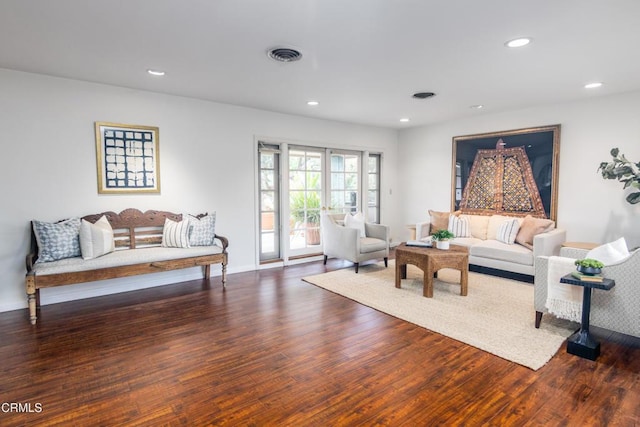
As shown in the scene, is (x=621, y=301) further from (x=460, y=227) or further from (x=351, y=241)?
(x=351, y=241)

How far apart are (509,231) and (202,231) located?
4.15m

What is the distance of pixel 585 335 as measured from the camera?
2684mm

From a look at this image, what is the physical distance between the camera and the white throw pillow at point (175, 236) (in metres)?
4.33

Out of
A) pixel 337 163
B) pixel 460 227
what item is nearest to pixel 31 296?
pixel 337 163

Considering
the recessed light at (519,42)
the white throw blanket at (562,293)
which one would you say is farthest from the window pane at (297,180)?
the white throw blanket at (562,293)

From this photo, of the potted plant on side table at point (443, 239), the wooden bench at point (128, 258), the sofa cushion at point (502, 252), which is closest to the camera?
the wooden bench at point (128, 258)

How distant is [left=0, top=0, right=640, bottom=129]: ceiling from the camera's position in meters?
2.30

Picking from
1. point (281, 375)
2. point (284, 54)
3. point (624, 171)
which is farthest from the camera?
point (624, 171)

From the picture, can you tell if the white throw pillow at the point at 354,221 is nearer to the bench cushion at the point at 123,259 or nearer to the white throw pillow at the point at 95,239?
the bench cushion at the point at 123,259

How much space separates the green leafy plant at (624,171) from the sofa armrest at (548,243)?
0.83 m

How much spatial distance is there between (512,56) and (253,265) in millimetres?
4097

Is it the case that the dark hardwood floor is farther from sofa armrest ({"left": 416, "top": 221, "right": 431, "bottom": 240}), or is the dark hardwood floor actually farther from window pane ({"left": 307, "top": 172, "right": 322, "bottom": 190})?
window pane ({"left": 307, "top": 172, "right": 322, "bottom": 190})

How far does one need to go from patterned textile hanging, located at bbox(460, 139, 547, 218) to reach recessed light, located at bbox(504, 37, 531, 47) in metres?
2.87

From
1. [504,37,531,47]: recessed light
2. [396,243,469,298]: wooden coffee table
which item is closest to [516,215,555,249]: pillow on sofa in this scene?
[396,243,469,298]: wooden coffee table
